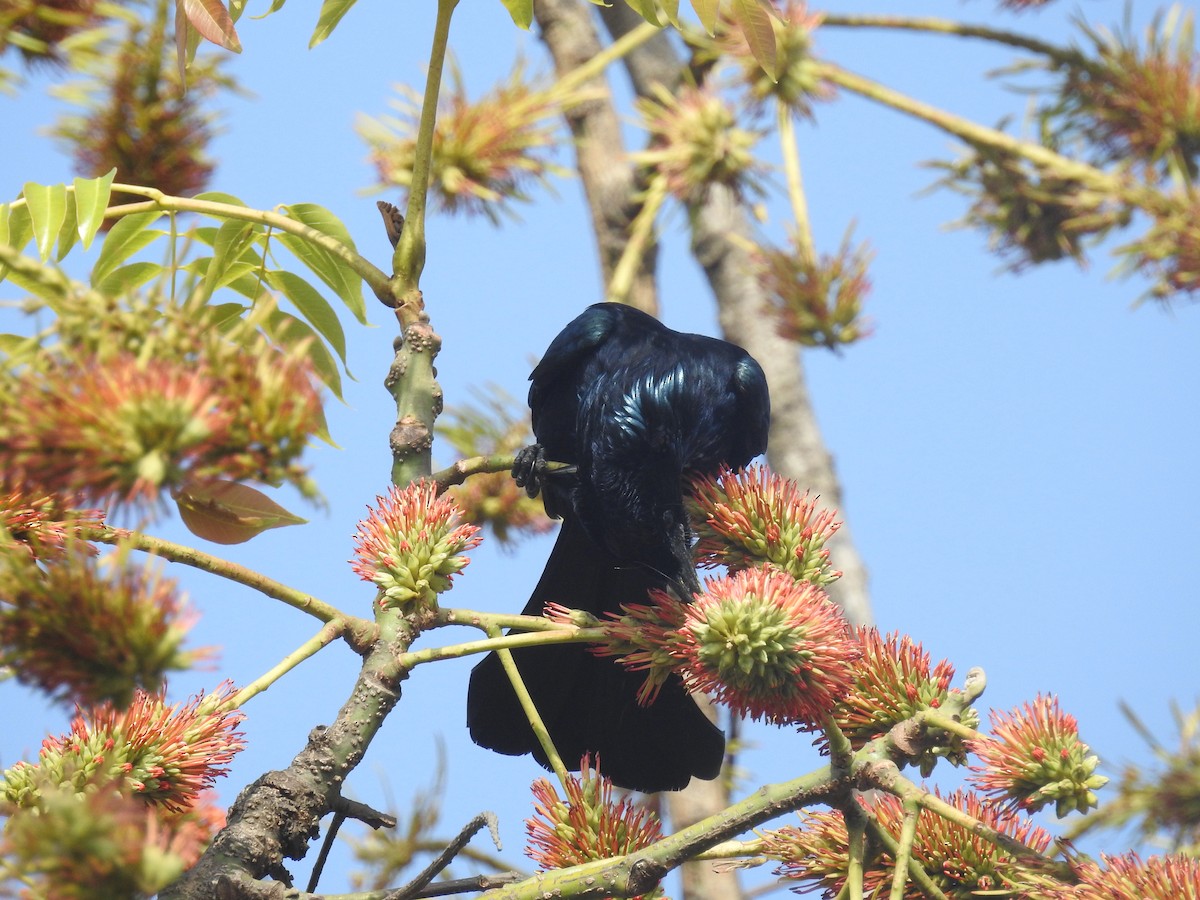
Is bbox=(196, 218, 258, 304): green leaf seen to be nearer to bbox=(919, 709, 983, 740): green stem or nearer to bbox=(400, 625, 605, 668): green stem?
bbox=(400, 625, 605, 668): green stem

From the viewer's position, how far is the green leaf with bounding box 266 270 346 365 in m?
2.30

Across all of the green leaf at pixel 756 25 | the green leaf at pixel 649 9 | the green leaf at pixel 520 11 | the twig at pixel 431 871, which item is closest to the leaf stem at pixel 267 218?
the green leaf at pixel 520 11

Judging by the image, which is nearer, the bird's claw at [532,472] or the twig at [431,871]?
the twig at [431,871]

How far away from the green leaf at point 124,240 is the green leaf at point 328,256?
0.23 metres

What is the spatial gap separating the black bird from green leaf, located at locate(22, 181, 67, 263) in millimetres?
1326

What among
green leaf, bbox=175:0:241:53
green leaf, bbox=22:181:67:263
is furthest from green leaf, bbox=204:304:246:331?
green leaf, bbox=175:0:241:53

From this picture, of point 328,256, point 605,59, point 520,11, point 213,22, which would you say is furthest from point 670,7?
point 605,59

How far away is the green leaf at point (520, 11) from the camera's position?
2.03 m

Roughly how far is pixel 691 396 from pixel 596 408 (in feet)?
0.77

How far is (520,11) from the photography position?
2.04m

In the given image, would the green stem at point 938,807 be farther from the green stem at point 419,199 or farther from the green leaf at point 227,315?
the green leaf at point 227,315

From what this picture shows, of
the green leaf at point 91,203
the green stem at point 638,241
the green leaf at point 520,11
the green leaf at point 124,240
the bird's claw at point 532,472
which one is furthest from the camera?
the green stem at point 638,241

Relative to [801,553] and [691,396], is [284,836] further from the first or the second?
[691,396]

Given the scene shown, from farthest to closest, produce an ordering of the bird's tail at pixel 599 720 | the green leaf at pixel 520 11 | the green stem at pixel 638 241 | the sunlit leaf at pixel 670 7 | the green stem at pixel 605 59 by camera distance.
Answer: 1. the green stem at pixel 605 59
2. the green stem at pixel 638 241
3. the bird's tail at pixel 599 720
4. the green leaf at pixel 520 11
5. the sunlit leaf at pixel 670 7
